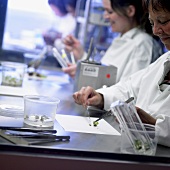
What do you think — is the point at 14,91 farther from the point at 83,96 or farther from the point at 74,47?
the point at 74,47

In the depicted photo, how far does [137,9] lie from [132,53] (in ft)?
0.95

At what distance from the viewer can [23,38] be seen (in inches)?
147

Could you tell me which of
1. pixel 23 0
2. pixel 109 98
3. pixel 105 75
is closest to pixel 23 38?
pixel 23 0

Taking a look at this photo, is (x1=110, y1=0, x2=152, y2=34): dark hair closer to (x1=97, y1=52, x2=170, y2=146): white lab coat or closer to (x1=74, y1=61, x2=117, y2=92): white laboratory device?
(x1=74, y1=61, x2=117, y2=92): white laboratory device

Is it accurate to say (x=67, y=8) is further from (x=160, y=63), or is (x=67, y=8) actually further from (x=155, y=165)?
(x=155, y=165)

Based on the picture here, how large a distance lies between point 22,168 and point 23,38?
2838 millimetres

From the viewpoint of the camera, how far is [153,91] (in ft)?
5.24

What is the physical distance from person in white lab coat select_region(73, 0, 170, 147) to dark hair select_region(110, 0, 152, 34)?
74 cm

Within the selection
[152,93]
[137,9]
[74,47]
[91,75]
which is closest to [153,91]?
[152,93]

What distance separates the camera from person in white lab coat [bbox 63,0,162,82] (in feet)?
8.07

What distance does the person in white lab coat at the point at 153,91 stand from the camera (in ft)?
4.20

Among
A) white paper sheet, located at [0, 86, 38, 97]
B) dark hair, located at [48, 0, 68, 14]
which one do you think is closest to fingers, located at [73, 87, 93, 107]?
white paper sheet, located at [0, 86, 38, 97]

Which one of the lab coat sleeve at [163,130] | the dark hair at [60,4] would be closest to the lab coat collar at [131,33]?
the dark hair at [60,4]

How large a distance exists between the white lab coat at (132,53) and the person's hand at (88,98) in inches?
28.7
